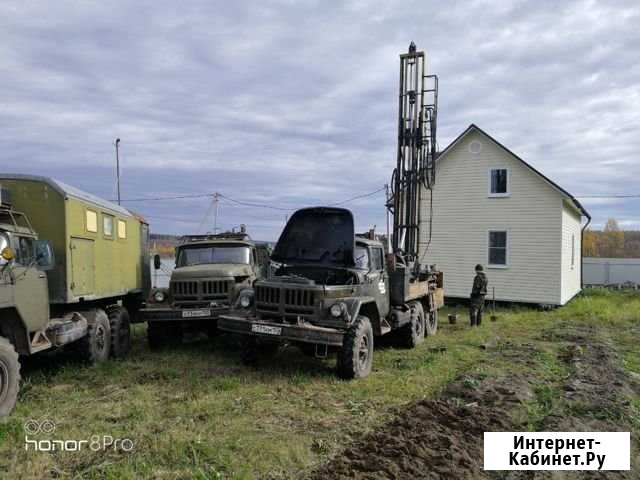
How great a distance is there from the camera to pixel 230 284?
31.3 feet

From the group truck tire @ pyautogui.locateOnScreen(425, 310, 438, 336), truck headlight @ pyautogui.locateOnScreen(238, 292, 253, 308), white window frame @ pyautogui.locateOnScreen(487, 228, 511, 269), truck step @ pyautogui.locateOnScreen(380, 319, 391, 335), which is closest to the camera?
truck headlight @ pyautogui.locateOnScreen(238, 292, 253, 308)

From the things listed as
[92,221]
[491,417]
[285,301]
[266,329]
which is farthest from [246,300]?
[491,417]

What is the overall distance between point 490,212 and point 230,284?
40.8ft

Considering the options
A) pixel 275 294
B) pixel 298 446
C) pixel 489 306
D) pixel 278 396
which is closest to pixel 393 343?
pixel 275 294

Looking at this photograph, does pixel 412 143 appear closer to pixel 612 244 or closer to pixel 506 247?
pixel 506 247

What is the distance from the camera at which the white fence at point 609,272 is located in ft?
118

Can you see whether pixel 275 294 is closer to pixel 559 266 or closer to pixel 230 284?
pixel 230 284

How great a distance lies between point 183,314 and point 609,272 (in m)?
35.3

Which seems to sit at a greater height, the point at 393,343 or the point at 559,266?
the point at 559,266

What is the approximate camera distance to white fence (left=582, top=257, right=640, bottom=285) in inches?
1415

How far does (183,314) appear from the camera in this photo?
9.05 m

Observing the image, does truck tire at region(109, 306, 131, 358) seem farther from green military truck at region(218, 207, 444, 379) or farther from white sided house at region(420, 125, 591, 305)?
white sided house at region(420, 125, 591, 305)

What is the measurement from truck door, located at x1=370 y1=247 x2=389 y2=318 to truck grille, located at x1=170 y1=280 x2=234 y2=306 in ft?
8.72

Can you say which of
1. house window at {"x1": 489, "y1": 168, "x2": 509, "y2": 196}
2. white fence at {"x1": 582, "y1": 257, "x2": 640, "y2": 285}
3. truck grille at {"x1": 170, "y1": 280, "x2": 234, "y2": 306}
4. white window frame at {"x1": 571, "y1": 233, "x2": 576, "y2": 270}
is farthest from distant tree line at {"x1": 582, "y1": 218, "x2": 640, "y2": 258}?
truck grille at {"x1": 170, "y1": 280, "x2": 234, "y2": 306}
